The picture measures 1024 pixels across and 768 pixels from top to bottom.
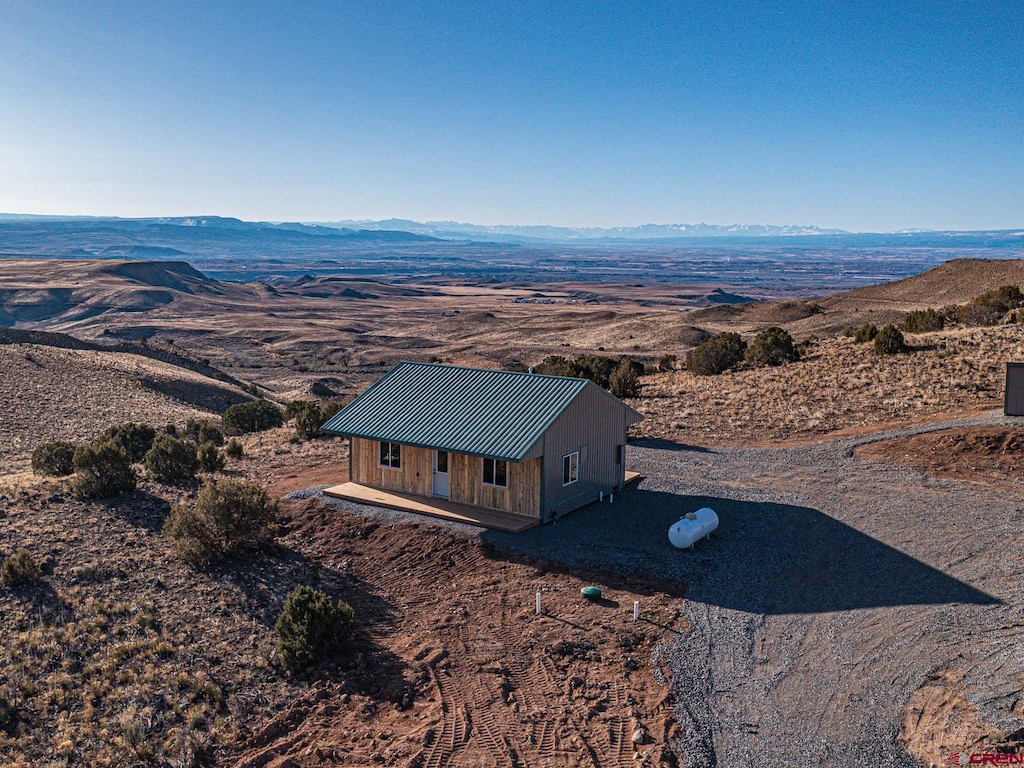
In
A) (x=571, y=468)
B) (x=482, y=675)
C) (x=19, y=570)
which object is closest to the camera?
(x=482, y=675)

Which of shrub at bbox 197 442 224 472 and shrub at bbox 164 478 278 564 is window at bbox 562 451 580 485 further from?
shrub at bbox 197 442 224 472

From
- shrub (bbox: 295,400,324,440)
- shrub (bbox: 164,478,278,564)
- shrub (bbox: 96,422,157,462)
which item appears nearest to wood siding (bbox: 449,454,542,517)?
shrub (bbox: 164,478,278,564)

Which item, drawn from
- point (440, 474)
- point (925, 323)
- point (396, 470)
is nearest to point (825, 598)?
point (440, 474)

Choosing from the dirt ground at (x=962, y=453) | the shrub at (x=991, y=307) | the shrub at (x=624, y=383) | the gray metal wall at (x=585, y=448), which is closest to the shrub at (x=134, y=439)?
the gray metal wall at (x=585, y=448)

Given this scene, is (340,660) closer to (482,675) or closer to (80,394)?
(482,675)

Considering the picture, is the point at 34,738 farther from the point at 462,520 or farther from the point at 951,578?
the point at 951,578

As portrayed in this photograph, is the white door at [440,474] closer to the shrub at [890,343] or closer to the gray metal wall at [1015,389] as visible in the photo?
the gray metal wall at [1015,389]

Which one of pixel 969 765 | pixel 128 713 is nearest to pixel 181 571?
pixel 128 713

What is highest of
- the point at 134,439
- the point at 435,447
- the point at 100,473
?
the point at 435,447
